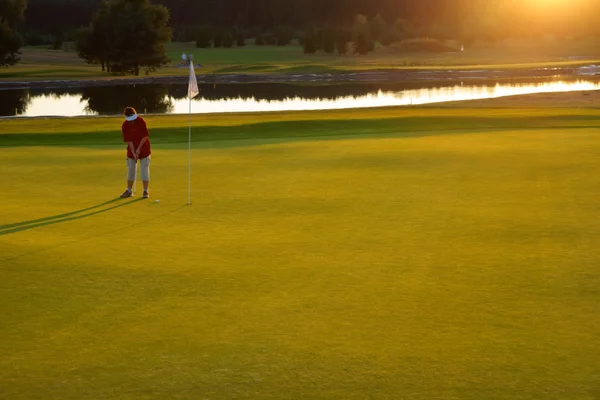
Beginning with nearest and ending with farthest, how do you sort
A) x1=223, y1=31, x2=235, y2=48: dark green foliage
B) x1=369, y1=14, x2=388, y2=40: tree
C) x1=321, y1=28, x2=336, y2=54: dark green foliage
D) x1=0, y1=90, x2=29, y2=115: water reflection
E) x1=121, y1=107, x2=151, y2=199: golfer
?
x1=121, y1=107, x2=151, y2=199: golfer → x1=0, y1=90, x2=29, y2=115: water reflection → x1=321, y1=28, x2=336, y2=54: dark green foliage → x1=223, y1=31, x2=235, y2=48: dark green foliage → x1=369, y1=14, x2=388, y2=40: tree

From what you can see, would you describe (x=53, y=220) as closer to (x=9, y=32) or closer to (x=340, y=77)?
(x=340, y=77)

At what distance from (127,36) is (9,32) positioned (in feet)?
46.4

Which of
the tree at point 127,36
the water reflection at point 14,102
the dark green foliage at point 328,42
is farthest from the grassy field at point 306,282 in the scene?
the dark green foliage at point 328,42

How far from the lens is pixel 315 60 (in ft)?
425

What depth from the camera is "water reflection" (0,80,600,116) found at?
6253cm

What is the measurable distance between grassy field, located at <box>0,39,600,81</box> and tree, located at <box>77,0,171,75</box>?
253 centimetres

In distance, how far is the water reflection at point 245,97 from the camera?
62531 mm

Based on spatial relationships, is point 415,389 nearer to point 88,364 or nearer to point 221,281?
point 88,364

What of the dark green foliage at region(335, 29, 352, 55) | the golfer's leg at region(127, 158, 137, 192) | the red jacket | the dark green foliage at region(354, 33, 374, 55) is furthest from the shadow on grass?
the dark green foliage at region(354, 33, 374, 55)

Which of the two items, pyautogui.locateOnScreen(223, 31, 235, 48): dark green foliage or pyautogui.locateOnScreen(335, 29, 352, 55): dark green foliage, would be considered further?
pyautogui.locateOnScreen(223, 31, 235, 48): dark green foliage

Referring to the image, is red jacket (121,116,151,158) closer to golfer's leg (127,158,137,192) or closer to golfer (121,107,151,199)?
golfer (121,107,151,199)

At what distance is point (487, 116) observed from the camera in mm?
38688

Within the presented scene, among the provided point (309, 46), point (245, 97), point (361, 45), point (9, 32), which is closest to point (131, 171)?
point (245, 97)

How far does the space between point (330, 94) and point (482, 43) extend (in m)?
121
